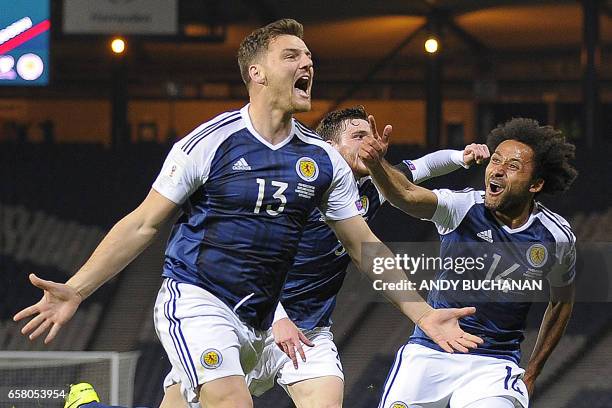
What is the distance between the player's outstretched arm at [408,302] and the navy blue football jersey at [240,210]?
0.67 ft

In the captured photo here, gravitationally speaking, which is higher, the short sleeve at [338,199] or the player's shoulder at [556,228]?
the short sleeve at [338,199]

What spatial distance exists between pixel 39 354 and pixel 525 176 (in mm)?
4011

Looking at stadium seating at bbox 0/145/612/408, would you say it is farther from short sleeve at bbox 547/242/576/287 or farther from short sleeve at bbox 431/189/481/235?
short sleeve at bbox 431/189/481/235

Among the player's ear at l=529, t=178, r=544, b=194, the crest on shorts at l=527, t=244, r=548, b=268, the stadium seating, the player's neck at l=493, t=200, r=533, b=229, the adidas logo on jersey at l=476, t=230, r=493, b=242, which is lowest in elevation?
the stadium seating

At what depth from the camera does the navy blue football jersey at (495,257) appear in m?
5.84

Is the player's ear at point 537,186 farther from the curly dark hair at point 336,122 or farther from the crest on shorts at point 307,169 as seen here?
the crest on shorts at point 307,169

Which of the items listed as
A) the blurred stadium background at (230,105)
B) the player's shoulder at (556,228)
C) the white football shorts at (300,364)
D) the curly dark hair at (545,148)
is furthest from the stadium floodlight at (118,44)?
the player's shoulder at (556,228)

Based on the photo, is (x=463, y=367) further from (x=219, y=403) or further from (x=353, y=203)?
(x=219, y=403)

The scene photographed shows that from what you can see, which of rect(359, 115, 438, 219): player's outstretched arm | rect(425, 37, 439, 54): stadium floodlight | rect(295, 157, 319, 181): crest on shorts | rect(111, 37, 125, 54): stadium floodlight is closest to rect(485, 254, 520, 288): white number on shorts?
rect(359, 115, 438, 219): player's outstretched arm

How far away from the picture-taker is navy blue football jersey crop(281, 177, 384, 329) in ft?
20.6

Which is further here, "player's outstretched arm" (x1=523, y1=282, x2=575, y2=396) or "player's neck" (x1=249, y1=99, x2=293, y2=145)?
"player's outstretched arm" (x1=523, y1=282, x2=575, y2=396)

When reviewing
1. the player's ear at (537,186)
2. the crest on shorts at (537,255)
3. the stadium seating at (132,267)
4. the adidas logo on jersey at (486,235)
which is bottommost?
the stadium seating at (132,267)

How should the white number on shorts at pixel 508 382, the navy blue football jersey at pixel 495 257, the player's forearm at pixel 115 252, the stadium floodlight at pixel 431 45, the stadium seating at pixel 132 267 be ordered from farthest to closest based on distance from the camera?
the stadium floodlight at pixel 431 45, the stadium seating at pixel 132 267, the navy blue football jersey at pixel 495 257, the white number on shorts at pixel 508 382, the player's forearm at pixel 115 252

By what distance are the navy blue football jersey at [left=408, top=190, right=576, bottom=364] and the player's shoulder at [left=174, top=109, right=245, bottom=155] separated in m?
1.12
